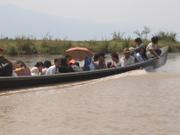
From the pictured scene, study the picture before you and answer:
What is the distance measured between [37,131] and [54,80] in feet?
15.0

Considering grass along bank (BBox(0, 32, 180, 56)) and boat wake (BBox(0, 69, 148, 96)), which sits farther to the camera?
grass along bank (BBox(0, 32, 180, 56))

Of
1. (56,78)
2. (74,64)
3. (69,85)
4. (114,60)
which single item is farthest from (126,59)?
(56,78)

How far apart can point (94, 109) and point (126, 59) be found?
6.46 m

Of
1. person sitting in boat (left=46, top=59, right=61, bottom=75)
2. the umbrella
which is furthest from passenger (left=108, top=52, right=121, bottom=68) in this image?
person sitting in boat (left=46, top=59, right=61, bottom=75)

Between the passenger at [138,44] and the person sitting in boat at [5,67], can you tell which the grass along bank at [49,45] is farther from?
the person sitting in boat at [5,67]

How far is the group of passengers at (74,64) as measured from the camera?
10758 millimetres

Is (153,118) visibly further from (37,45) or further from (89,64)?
(37,45)

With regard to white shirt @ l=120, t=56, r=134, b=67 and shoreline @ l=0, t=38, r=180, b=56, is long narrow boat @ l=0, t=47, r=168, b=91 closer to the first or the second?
white shirt @ l=120, t=56, r=134, b=67

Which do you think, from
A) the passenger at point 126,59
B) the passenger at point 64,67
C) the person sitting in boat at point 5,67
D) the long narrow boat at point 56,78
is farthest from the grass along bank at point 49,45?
the person sitting in boat at point 5,67

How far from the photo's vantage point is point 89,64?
1359cm

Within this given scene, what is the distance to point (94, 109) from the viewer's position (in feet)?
29.0

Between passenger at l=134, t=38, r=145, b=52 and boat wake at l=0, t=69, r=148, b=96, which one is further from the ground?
passenger at l=134, t=38, r=145, b=52

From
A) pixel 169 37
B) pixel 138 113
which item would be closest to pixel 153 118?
pixel 138 113

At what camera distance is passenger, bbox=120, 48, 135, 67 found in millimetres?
15007
